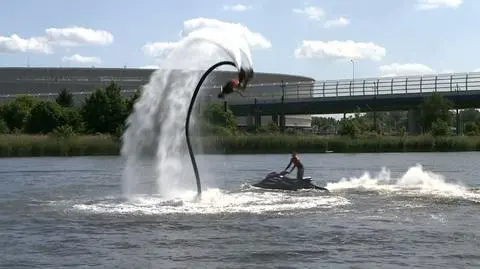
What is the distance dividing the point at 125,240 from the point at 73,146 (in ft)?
237

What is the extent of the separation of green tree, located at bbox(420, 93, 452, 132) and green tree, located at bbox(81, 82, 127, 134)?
148 ft

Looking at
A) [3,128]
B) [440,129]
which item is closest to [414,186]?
[440,129]

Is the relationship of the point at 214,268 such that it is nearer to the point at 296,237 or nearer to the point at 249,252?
the point at 249,252

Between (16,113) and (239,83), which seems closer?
(239,83)

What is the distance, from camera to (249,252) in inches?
888

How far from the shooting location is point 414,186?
1784 inches

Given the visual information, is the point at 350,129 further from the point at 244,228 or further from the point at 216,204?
the point at 244,228

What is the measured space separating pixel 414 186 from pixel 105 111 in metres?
74.5

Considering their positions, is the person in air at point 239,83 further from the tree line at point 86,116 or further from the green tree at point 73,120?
the green tree at point 73,120

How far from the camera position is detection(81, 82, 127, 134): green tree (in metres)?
Result: 113

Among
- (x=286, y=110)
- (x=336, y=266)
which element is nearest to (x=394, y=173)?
(x=336, y=266)

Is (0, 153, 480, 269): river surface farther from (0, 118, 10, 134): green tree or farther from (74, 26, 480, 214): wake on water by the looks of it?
(0, 118, 10, 134): green tree

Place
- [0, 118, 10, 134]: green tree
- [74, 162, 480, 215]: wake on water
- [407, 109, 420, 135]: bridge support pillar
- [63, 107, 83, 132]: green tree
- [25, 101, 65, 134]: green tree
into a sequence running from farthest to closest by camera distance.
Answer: [407, 109, 420, 135]: bridge support pillar, [63, 107, 83, 132]: green tree, [25, 101, 65, 134]: green tree, [0, 118, 10, 134]: green tree, [74, 162, 480, 215]: wake on water

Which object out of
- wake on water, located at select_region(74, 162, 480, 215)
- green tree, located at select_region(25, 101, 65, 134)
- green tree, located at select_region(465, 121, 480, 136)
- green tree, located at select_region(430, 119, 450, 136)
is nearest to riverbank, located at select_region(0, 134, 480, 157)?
green tree, located at select_region(430, 119, 450, 136)
